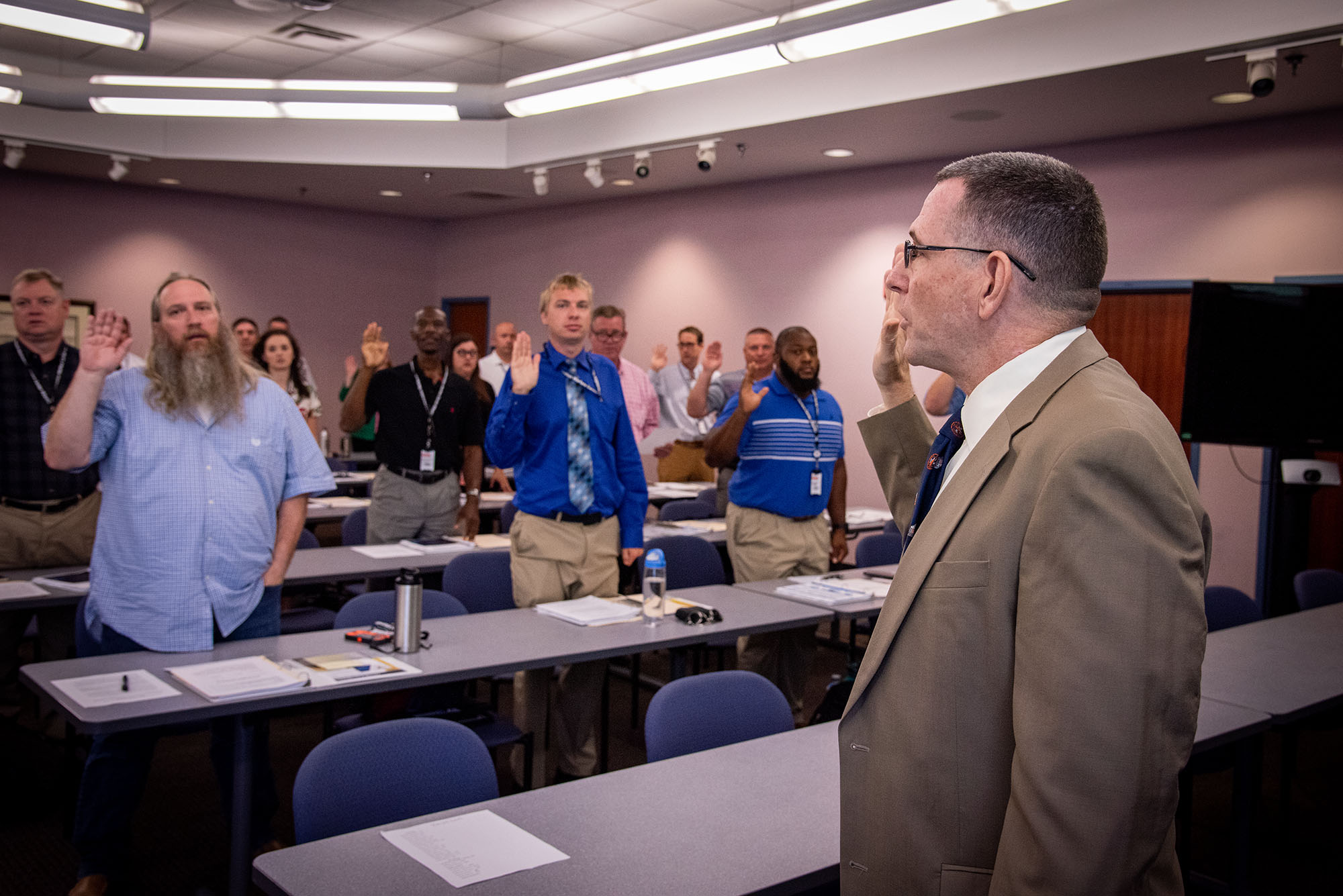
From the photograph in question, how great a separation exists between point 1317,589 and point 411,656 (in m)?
4.15

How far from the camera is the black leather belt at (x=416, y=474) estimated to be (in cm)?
530

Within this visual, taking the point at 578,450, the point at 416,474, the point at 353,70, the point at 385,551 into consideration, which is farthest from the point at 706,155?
the point at 578,450

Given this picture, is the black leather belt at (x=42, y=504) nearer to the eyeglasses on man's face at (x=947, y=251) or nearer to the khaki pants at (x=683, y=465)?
the eyeglasses on man's face at (x=947, y=251)

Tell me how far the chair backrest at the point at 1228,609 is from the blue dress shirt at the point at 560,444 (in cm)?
243

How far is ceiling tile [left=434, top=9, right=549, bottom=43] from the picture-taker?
661 cm

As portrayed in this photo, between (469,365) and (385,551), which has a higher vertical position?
(469,365)

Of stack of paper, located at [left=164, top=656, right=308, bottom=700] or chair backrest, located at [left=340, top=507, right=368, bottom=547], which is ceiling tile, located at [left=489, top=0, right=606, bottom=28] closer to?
chair backrest, located at [left=340, top=507, right=368, bottom=547]

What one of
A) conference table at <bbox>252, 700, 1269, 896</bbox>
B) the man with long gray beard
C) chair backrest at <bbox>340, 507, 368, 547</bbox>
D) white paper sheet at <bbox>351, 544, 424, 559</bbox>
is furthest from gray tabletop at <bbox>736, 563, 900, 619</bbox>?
chair backrest at <bbox>340, 507, 368, 547</bbox>

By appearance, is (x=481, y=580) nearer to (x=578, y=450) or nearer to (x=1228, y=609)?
(x=578, y=450)

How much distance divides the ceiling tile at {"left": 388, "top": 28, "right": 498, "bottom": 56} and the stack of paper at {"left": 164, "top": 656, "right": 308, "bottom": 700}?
17.7 feet

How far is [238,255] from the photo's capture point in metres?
11.3

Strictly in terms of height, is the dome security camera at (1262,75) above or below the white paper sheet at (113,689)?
above

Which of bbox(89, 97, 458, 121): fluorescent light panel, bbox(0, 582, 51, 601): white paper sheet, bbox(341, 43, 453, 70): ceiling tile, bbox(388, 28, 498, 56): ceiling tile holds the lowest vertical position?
bbox(0, 582, 51, 601): white paper sheet

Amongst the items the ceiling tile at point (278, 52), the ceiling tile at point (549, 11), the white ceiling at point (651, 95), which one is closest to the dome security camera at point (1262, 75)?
the white ceiling at point (651, 95)
